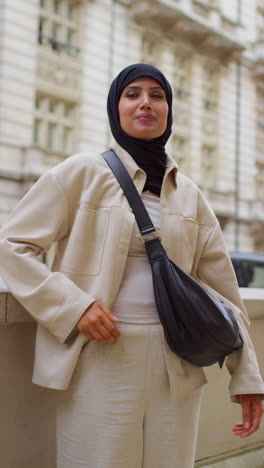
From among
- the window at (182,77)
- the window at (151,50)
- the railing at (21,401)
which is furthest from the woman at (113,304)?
the window at (182,77)

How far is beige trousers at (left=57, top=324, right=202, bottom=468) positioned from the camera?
1.41m

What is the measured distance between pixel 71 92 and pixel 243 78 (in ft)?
28.1

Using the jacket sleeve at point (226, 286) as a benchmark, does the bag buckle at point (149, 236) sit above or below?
above

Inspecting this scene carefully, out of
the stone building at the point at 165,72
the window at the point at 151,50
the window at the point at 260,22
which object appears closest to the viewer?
the stone building at the point at 165,72

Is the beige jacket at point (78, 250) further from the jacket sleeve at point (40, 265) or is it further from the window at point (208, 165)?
the window at point (208, 165)

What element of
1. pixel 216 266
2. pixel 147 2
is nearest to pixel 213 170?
pixel 147 2

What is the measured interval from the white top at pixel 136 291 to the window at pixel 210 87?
59.8 ft

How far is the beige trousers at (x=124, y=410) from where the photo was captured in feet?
4.62

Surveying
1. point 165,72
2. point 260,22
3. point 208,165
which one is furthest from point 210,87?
point 260,22

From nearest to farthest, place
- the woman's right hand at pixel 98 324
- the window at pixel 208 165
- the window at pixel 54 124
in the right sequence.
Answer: the woman's right hand at pixel 98 324, the window at pixel 54 124, the window at pixel 208 165

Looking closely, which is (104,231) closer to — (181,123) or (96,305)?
(96,305)

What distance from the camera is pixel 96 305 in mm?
1386

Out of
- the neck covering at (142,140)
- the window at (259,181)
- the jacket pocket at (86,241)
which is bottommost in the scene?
the jacket pocket at (86,241)

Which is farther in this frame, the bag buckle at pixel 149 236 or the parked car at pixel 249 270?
the parked car at pixel 249 270
